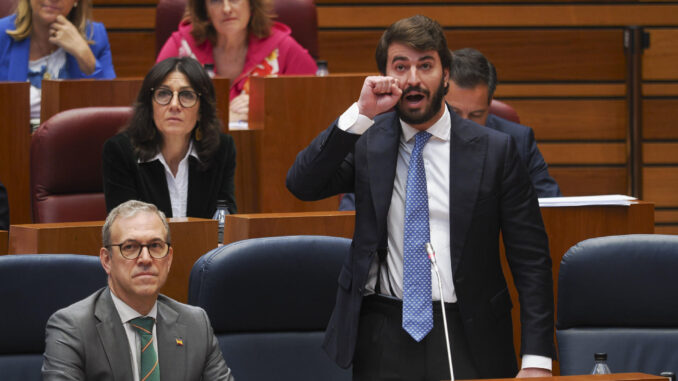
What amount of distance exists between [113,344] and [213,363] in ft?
0.53

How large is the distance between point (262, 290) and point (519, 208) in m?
0.47

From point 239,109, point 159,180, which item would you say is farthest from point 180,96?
point 239,109

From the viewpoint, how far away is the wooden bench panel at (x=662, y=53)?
4102mm

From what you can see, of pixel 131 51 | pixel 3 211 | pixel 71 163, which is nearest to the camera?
Result: pixel 3 211

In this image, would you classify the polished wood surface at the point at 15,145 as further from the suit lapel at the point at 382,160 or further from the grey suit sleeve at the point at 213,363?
the suit lapel at the point at 382,160

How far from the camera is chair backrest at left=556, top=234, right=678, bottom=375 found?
1834mm

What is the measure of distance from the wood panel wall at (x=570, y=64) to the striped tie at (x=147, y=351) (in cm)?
250

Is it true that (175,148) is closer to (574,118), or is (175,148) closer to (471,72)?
(471,72)

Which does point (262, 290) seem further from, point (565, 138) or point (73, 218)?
point (565, 138)

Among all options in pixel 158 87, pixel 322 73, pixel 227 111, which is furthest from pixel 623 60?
pixel 158 87

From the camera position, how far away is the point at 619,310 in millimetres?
1845

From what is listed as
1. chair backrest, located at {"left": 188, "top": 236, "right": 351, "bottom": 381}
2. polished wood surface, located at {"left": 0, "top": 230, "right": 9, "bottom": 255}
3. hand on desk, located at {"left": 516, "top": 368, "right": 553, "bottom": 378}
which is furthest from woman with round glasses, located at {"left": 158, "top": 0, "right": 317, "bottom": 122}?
hand on desk, located at {"left": 516, "top": 368, "right": 553, "bottom": 378}

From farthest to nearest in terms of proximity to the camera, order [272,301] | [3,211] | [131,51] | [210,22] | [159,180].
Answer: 1. [131,51]
2. [210,22]
3. [159,180]
4. [3,211]
5. [272,301]

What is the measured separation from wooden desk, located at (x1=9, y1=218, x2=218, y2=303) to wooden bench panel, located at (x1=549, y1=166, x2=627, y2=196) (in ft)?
7.41
